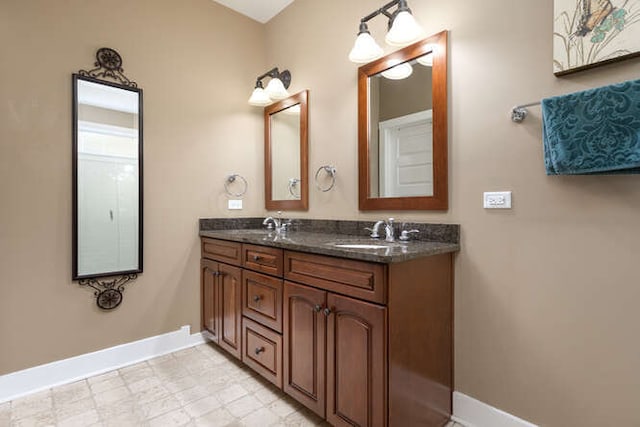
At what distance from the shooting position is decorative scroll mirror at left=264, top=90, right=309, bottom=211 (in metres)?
2.60

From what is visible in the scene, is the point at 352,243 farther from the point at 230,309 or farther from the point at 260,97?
the point at 260,97

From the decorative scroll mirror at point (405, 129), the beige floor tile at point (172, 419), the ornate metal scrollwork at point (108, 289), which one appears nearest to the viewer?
the beige floor tile at point (172, 419)

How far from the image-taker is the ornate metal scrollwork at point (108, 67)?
2.17 metres

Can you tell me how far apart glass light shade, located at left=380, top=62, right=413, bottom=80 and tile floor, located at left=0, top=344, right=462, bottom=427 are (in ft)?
6.37

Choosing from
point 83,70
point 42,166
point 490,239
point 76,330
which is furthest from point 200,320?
point 490,239

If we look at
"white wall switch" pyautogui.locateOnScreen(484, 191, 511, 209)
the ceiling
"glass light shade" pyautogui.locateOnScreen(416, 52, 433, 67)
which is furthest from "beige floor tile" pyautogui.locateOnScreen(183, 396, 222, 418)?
the ceiling

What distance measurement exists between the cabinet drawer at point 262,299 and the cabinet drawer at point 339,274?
0.50ft

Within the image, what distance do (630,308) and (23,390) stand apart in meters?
3.09

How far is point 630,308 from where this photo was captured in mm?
1241

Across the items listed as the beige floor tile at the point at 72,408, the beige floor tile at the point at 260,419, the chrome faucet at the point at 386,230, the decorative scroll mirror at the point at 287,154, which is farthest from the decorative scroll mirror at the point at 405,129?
the beige floor tile at the point at 72,408

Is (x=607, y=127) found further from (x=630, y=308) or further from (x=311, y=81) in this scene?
(x=311, y=81)

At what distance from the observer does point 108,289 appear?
2227 mm

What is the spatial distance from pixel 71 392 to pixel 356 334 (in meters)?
1.82

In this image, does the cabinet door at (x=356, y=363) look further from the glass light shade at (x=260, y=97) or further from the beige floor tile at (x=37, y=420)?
the glass light shade at (x=260, y=97)
